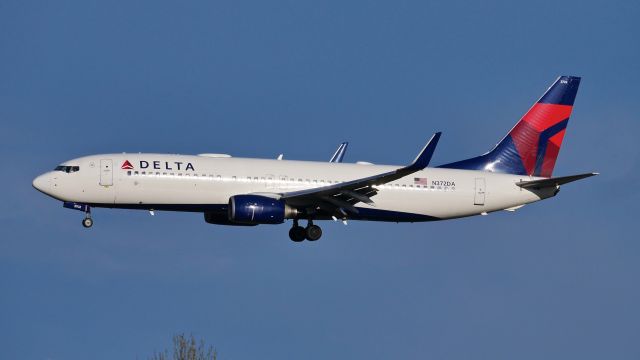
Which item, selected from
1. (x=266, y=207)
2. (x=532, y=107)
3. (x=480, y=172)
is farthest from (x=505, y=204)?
(x=266, y=207)

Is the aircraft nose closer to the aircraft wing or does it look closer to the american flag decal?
the aircraft wing

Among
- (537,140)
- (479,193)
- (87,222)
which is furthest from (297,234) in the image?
(537,140)

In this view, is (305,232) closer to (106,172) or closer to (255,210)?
(255,210)

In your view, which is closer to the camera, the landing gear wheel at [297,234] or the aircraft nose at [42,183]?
the aircraft nose at [42,183]

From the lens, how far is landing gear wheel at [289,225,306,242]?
233ft

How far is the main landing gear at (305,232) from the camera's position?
7006cm

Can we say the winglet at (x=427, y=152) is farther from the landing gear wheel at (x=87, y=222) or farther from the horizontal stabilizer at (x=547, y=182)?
the landing gear wheel at (x=87, y=222)

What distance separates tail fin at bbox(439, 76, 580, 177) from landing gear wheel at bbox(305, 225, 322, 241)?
8.80m

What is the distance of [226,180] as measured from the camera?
222ft

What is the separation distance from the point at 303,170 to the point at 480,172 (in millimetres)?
10582

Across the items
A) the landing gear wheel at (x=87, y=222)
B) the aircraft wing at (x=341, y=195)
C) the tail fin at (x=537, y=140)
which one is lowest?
the landing gear wheel at (x=87, y=222)

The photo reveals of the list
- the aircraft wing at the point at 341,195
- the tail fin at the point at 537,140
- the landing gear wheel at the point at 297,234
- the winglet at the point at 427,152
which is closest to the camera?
the winglet at the point at 427,152

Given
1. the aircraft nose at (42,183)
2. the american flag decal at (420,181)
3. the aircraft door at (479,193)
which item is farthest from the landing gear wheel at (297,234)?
the aircraft nose at (42,183)

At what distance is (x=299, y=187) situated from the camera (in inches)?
2724
